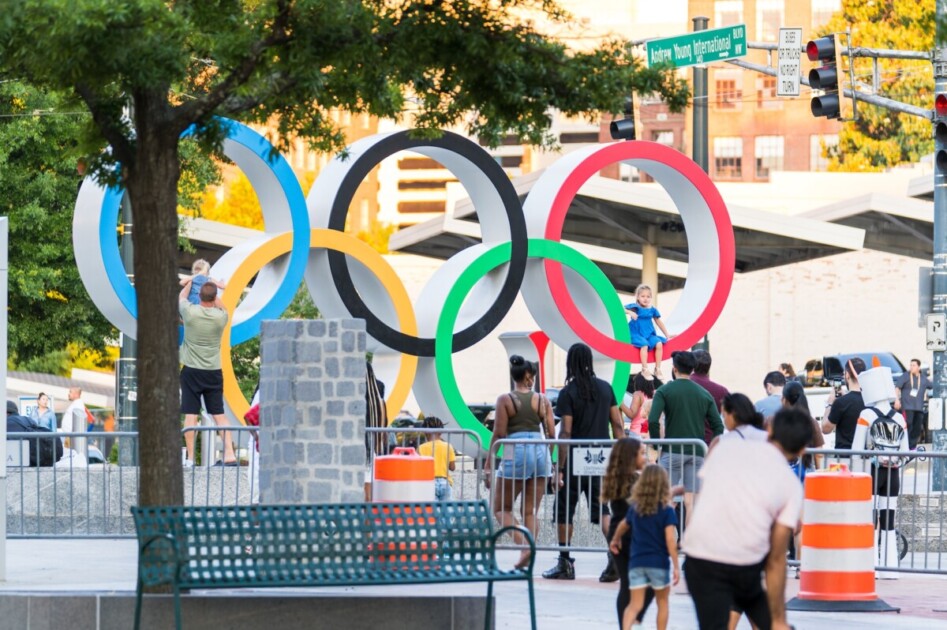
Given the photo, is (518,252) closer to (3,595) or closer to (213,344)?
(213,344)

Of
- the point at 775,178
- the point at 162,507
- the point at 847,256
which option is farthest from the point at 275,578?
the point at 775,178

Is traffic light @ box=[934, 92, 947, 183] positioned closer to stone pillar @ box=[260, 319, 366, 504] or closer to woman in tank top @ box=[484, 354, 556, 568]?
woman in tank top @ box=[484, 354, 556, 568]

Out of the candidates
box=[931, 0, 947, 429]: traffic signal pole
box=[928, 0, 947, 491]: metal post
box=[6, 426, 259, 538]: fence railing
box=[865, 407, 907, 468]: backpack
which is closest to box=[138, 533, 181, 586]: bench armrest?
box=[6, 426, 259, 538]: fence railing

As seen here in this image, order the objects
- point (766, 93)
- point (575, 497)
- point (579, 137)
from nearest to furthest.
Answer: point (575, 497) → point (766, 93) → point (579, 137)

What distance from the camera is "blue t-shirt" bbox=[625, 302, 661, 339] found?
21578mm

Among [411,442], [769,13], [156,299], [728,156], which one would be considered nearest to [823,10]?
[769,13]

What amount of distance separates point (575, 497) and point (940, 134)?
317 inches

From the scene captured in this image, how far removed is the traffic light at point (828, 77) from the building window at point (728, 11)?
212 feet

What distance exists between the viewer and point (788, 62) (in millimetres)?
23781

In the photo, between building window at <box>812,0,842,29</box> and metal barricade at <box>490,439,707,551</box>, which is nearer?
metal barricade at <box>490,439,707,551</box>

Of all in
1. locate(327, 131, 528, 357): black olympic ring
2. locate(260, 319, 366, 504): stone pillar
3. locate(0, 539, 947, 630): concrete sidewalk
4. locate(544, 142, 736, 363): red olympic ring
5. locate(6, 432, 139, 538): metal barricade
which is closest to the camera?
locate(0, 539, 947, 630): concrete sidewalk

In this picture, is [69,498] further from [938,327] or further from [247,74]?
[938,327]

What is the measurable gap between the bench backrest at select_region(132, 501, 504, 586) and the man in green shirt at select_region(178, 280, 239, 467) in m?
7.89

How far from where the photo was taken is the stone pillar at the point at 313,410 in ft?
42.0
